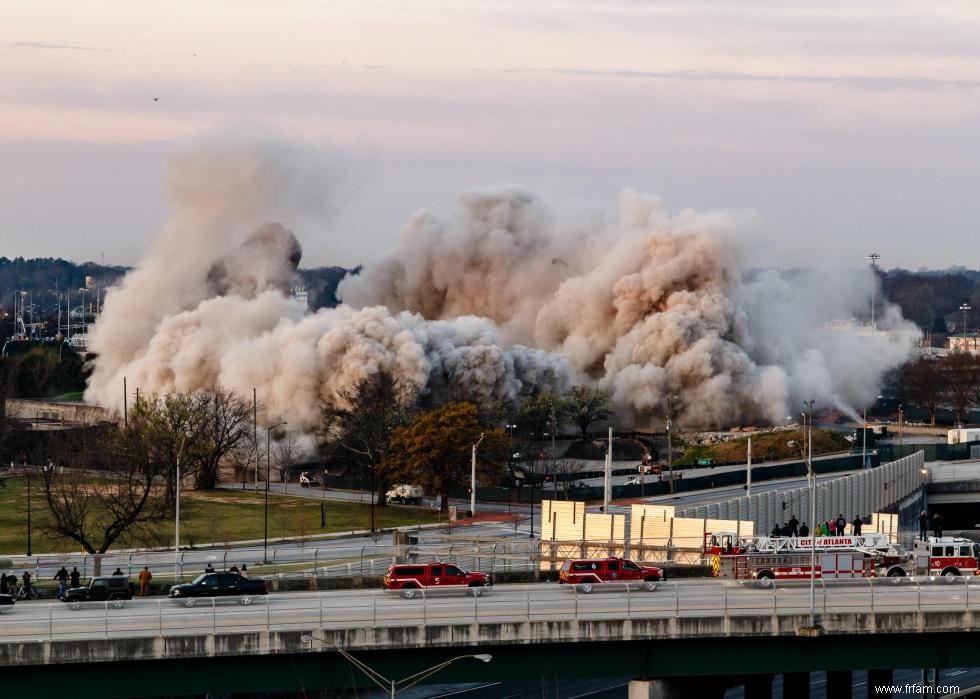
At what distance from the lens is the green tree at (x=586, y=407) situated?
126000 millimetres

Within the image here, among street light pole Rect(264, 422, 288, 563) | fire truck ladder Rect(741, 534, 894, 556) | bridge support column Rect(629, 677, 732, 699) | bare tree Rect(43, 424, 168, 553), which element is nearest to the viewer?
bridge support column Rect(629, 677, 732, 699)

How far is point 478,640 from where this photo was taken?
141 ft

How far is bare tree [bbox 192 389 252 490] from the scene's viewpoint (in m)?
103

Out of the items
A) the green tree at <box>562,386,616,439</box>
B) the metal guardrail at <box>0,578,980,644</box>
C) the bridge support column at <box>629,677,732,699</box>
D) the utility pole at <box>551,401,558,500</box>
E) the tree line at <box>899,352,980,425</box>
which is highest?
the tree line at <box>899,352,980,425</box>

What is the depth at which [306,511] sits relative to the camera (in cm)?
9412

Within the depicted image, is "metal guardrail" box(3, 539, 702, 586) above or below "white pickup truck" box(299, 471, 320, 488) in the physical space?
below

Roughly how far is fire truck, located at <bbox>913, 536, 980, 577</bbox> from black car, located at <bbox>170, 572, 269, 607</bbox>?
1868cm

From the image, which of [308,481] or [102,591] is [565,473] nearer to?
[308,481]

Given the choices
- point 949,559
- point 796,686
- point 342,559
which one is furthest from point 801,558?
point 342,559

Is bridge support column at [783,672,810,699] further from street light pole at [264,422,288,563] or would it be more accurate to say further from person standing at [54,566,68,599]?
street light pole at [264,422,288,563]

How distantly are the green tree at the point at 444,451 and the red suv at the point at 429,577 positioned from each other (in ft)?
138

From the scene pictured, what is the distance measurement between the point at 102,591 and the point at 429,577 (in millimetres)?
8717

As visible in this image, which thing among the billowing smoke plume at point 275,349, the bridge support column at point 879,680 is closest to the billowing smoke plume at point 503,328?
the billowing smoke plume at point 275,349
